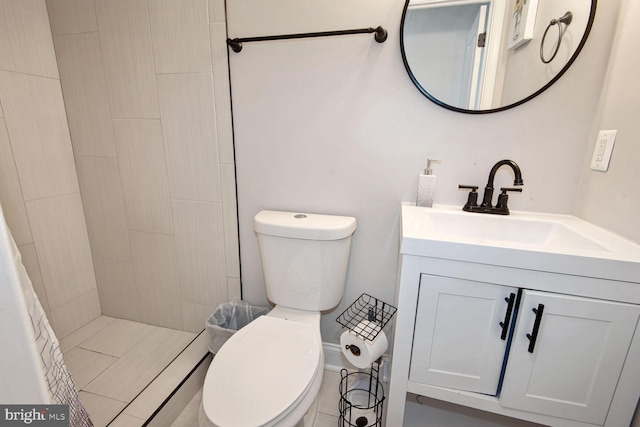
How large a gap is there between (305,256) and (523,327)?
2.51ft

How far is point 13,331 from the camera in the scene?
1.15 ft

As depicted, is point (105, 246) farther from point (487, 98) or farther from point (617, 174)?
point (617, 174)

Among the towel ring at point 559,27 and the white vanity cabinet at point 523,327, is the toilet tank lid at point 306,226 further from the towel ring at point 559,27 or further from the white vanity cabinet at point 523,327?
the towel ring at point 559,27

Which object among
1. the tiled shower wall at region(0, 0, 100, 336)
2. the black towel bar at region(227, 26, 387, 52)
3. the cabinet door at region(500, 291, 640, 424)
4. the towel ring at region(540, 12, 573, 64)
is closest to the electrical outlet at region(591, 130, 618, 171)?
the towel ring at region(540, 12, 573, 64)

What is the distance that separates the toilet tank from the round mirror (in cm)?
66

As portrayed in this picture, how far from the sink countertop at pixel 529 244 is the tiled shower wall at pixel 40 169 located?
1.75 m

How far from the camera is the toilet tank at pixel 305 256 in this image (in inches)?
47.8

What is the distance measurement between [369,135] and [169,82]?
0.96m

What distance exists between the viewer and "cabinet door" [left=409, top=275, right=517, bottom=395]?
33.7 inches

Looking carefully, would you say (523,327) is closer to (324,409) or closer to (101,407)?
(324,409)

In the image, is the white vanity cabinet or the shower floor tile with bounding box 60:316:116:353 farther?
the shower floor tile with bounding box 60:316:116:353

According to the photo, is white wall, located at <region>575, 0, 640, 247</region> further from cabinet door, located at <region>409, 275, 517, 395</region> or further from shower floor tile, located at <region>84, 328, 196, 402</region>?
shower floor tile, located at <region>84, 328, 196, 402</region>

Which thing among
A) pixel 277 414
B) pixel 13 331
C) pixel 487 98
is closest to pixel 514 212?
pixel 487 98

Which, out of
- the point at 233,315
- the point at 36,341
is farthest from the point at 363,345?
the point at 36,341
